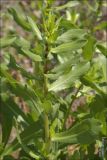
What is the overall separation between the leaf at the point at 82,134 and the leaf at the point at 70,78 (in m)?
0.15

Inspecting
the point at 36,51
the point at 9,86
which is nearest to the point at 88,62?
the point at 36,51

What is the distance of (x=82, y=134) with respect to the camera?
5.59 ft

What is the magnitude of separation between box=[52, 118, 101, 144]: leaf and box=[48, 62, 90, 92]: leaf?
0.15 meters

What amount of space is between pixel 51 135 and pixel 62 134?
0.14ft

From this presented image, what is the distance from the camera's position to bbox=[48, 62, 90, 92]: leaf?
5.77ft

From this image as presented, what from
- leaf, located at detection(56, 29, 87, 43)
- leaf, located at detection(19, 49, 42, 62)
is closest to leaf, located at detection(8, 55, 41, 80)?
leaf, located at detection(19, 49, 42, 62)

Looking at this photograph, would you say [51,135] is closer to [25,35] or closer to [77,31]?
[77,31]

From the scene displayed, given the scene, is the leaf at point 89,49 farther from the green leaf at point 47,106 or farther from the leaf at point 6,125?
the leaf at point 6,125

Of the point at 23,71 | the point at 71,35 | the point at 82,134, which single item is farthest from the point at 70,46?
the point at 82,134

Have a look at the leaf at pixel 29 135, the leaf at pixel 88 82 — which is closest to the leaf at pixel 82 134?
the leaf at pixel 29 135

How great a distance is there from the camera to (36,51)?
1.73m

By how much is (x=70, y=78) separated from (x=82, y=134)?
214 millimetres

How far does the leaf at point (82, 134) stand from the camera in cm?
164

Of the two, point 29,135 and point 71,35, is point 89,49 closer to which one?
point 71,35
